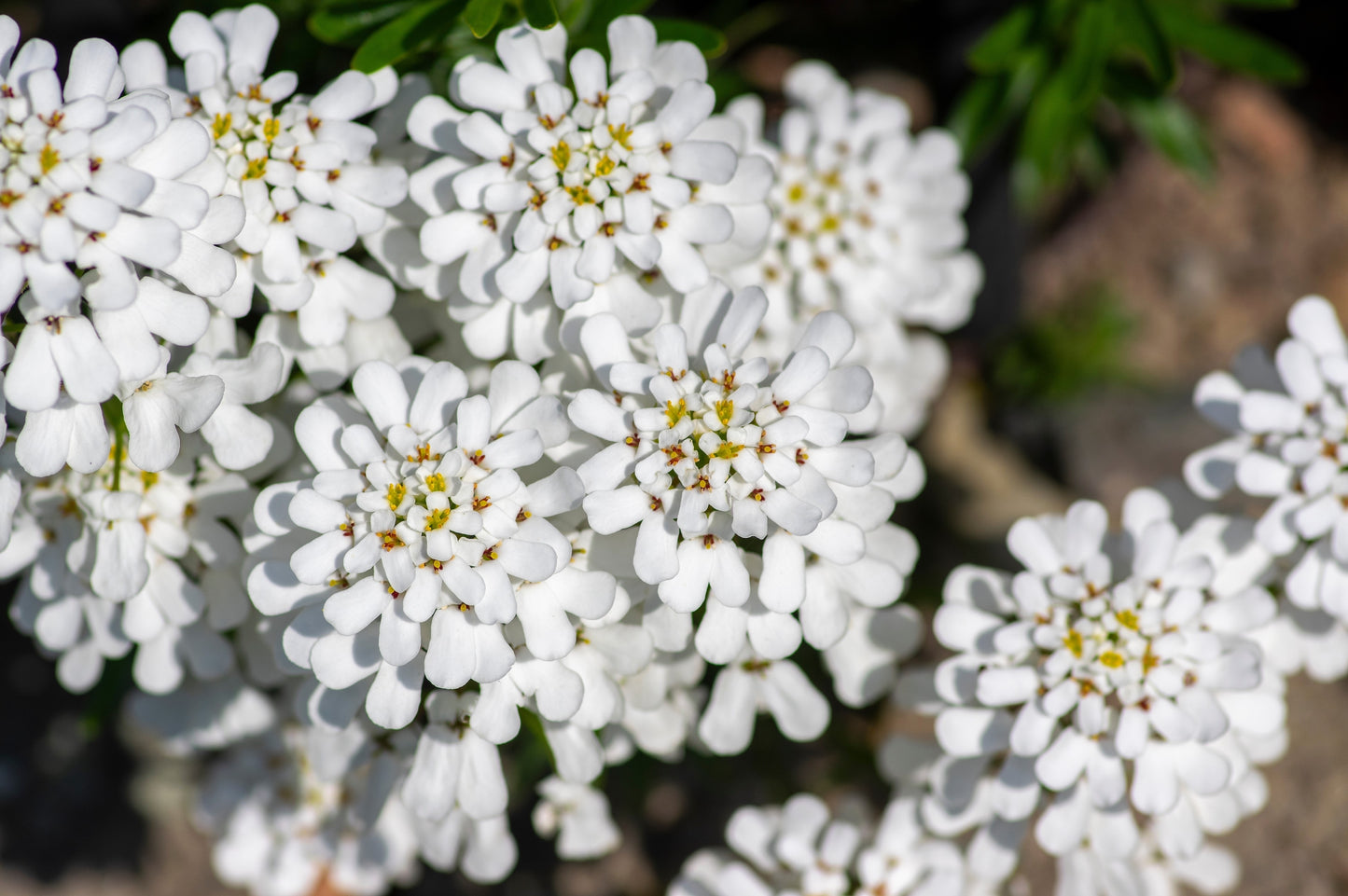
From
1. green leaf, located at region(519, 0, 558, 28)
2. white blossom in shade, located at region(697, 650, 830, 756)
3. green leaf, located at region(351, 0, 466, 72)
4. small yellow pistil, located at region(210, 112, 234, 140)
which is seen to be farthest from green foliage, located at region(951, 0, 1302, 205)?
small yellow pistil, located at region(210, 112, 234, 140)

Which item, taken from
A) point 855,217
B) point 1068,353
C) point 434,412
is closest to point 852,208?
point 855,217

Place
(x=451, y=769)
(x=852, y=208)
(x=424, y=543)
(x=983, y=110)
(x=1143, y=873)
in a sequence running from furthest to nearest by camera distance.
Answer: (x=983, y=110) → (x=1143, y=873) → (x=852, y=208) → (x=451, y=769) → (x=424, y=543)

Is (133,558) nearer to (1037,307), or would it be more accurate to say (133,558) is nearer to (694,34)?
(694,34)

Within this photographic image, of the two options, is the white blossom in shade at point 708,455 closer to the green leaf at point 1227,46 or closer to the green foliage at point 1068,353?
the green leaf at point 1227,46

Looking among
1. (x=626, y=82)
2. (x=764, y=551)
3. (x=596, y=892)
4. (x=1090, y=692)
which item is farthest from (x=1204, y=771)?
(x=596, y=892)

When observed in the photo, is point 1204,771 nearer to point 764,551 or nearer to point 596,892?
point 764,551
